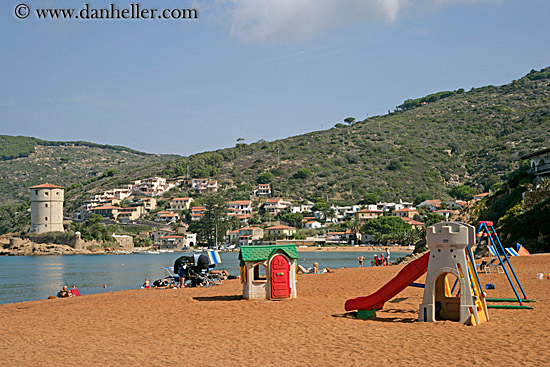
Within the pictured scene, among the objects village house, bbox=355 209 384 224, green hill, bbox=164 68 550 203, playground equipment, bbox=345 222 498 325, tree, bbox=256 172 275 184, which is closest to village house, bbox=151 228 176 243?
green hill, bbox=164 68 550 203

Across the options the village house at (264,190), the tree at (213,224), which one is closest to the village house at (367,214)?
the tree at (213,224)

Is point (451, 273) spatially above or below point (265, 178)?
below

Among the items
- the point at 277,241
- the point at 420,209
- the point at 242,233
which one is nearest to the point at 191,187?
the point at 242,233

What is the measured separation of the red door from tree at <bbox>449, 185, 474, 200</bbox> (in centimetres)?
9932

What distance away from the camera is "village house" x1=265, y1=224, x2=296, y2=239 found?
100250 mm

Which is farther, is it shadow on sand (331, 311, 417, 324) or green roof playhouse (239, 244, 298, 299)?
green roof playhouse (239, 244, 298, 299)

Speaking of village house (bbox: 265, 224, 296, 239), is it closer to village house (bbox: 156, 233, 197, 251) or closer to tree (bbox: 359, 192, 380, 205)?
village house (bbox: 156, 233, 197, 251)

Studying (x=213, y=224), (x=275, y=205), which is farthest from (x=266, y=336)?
(x=275, y=205)

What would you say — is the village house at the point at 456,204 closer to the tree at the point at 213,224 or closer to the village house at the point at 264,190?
the village house at the point at 264,190

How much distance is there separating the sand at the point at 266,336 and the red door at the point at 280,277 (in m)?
0.47

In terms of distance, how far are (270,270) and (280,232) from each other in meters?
84.8

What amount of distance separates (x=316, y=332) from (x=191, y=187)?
126715 millimetres

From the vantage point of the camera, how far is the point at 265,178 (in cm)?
13250

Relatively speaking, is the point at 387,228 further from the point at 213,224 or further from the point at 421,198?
the point at 213,224
